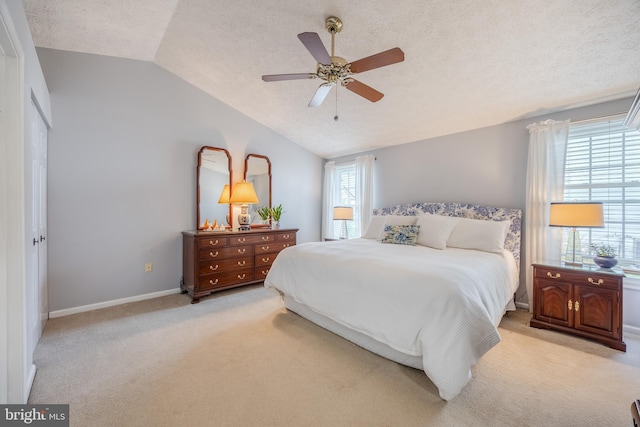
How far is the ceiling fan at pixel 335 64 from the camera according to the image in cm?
186

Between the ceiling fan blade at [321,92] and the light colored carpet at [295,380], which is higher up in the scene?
the ceiling fan blade at [321,92]

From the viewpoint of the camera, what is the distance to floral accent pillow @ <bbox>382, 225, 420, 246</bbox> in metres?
3.37

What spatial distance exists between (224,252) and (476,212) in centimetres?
354

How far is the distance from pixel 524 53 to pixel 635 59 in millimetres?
902

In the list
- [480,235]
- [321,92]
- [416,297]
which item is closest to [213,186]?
[321,92]

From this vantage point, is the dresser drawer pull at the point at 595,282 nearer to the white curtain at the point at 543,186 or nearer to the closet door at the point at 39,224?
the white curtain at the point at 543,186

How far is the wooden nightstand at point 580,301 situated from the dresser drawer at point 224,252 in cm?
358

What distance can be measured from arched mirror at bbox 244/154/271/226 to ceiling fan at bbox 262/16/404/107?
7.11 feet

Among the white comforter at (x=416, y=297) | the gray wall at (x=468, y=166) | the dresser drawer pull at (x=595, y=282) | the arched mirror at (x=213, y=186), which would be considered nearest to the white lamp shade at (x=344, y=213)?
the gray wall at (x=468, y=166)

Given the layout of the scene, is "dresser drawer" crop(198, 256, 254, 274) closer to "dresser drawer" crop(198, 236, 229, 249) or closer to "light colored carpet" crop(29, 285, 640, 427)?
"dresser drawer" crop(198, 236, 229, 249)

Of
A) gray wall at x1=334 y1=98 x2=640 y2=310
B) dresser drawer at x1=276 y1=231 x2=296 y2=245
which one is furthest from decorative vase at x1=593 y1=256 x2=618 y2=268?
dresser drawer at x1=276 y1=231 x2=296 y2=245

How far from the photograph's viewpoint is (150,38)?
3.04 m

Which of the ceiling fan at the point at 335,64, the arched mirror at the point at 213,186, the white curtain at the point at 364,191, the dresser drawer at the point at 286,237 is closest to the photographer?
the ceiling fan at the point at 335,64

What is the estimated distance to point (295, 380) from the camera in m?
1.85
